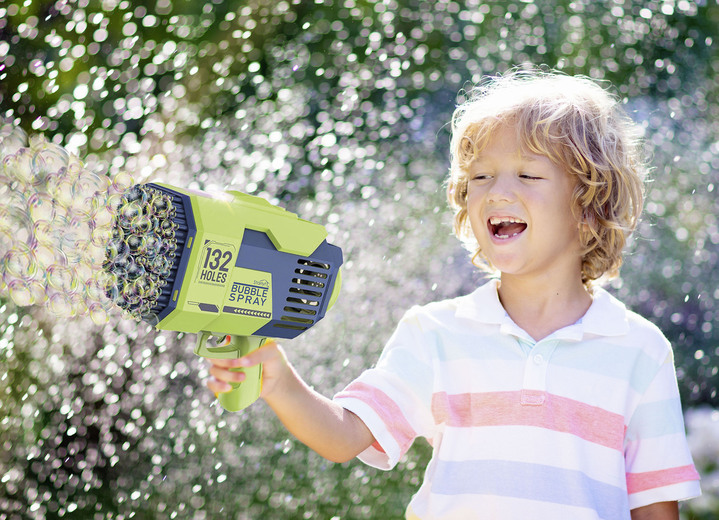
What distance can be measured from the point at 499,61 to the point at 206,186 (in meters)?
1.26

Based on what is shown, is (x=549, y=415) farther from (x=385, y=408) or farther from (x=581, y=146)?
(x=581, y=146)

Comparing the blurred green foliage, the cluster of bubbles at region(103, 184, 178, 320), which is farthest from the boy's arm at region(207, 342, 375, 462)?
the blurred green foliage

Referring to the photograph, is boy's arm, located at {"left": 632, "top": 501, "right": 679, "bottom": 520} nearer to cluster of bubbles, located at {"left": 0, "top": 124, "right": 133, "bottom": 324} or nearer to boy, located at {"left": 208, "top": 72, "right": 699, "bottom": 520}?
boy, located at {"left": 208, "top": 72, "right": 699, "bottom": 520}

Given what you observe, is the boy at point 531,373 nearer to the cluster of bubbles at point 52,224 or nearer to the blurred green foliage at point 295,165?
the cluster of bubbles at point 52,224

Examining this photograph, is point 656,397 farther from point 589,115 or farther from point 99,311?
point 99,311

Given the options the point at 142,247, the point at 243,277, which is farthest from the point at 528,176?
the point at 142,247

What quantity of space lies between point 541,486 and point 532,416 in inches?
3.9

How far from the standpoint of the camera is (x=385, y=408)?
46.1 inches

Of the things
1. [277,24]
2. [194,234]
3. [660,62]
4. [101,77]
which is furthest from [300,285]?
[660,62]

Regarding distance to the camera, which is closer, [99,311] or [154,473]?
[99,311]

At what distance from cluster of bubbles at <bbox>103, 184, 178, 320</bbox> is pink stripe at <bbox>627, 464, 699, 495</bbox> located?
76 cm

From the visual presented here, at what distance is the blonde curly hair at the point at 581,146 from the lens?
1.27 m

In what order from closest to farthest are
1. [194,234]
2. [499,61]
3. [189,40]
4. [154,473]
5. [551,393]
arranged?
1. [194,234]
2. [551,393]
3. [154,473]
4. [189,40]
5. [499,61]

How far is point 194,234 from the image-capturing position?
2.93 ft
